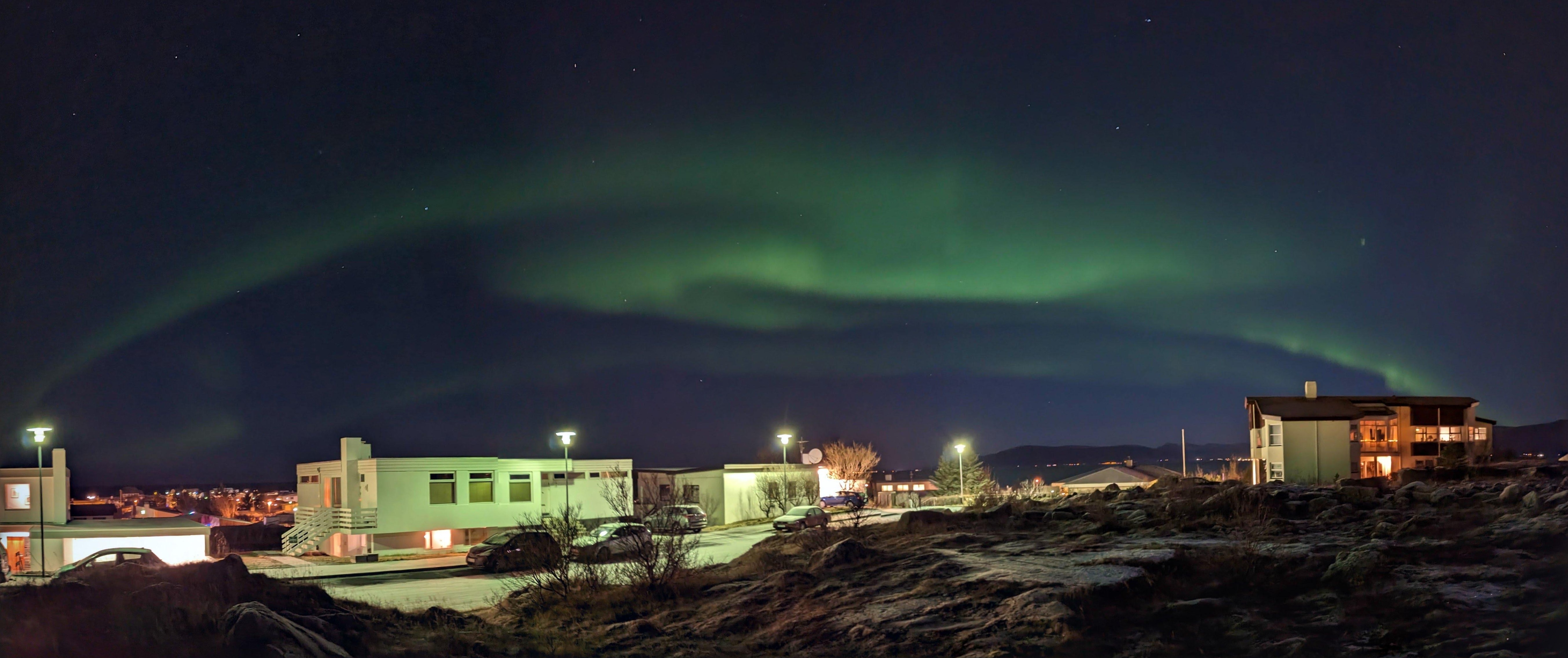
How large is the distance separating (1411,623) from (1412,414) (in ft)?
132

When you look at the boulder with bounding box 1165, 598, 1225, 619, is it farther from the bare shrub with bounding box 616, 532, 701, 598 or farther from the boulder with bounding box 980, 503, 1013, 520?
the boulder with bounding box 980, 503, 1013, 520

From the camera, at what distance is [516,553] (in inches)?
1039

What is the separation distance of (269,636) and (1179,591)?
14.7 meters

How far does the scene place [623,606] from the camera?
21.5 m

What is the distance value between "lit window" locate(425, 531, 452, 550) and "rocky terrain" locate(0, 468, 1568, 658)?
22.5 m

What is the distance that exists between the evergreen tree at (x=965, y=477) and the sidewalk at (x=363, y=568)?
116 feet

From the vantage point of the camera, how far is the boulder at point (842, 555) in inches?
922

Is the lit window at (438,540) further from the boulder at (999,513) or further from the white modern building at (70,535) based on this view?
the boulder at (999,513)

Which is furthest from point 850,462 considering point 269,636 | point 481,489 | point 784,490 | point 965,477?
point 269,636

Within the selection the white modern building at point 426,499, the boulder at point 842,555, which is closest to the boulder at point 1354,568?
the boulder at point 842,555

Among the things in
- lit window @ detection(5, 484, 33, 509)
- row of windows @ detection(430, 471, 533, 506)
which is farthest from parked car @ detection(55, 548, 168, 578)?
row of windows @ detection(430, 471, 533, 506)

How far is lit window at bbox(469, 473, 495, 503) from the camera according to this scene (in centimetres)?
4516

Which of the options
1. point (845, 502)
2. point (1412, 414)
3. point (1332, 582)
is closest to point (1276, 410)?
point (1412, 414)

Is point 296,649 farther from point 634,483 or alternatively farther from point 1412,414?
point 1412,414
